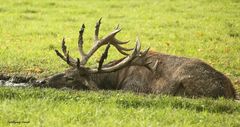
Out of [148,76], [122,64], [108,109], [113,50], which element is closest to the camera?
[108,109]

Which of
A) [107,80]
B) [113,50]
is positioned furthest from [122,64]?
[113,50]

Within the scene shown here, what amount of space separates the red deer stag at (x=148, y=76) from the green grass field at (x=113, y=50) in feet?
1.89

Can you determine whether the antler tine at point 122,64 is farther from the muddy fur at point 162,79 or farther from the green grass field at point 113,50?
the green grass field at point 113,50

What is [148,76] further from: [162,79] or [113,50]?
[113,50]

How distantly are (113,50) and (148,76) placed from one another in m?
4.73

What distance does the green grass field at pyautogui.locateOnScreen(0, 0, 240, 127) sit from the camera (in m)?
7.79

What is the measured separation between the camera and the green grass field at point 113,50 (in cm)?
779

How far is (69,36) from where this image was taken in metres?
16.5

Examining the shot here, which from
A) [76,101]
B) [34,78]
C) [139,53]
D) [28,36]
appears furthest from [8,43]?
[76,101]

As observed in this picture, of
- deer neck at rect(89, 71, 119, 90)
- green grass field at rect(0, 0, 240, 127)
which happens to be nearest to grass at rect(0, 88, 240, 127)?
green grass field at rect(0, 0, 240, 127)

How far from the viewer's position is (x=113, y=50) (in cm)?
1488

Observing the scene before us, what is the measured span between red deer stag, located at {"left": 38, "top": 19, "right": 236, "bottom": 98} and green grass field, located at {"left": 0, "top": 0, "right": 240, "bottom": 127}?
576 mm

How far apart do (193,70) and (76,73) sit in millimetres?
1890

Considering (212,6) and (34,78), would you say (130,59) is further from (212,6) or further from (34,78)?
(212,6)
